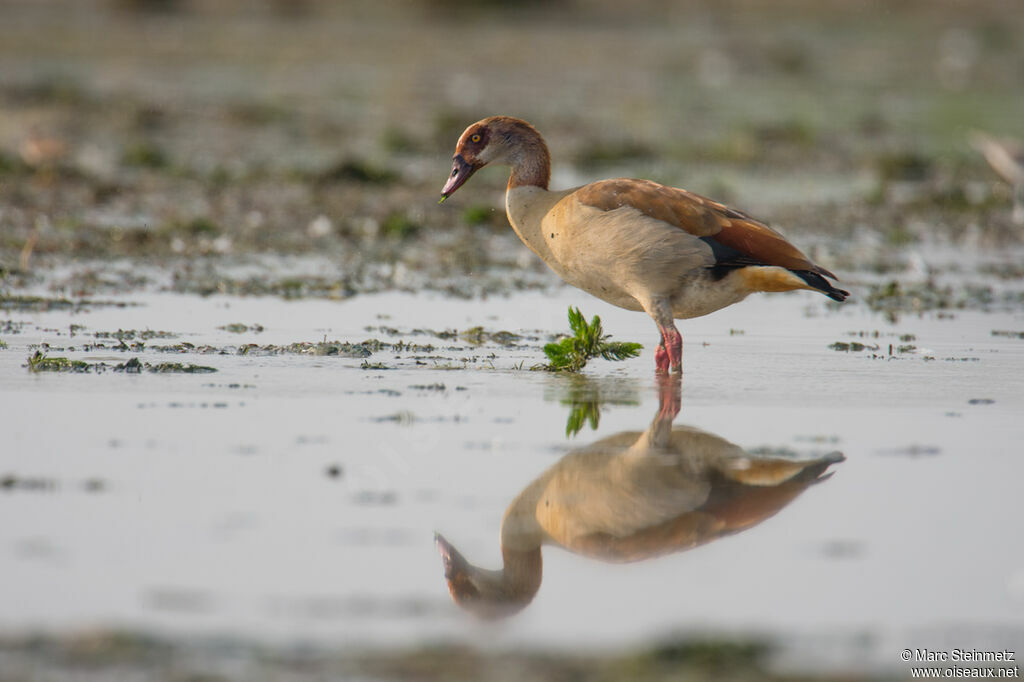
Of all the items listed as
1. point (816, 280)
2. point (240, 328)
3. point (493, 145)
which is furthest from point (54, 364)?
point (816, 280)

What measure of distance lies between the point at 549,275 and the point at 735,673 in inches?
315

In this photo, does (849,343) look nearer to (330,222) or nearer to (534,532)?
(534,532)

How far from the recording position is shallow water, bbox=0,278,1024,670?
429 centimetres

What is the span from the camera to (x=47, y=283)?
10.3m

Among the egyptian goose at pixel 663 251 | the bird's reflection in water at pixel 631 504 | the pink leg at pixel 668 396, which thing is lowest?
the bird's reflection in water at pixel 631 504

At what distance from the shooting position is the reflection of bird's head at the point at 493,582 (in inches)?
176

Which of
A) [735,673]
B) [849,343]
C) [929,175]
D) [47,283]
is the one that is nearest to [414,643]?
[735,673]

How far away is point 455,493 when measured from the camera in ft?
18.1

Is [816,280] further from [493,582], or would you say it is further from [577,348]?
[493,582]

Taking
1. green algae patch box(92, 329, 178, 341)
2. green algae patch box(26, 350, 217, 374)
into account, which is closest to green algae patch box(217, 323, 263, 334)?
green algae patch box(92, 329, 178, 341)

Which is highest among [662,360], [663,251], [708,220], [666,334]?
[708,220]

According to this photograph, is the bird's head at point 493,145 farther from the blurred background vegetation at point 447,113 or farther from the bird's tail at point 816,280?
the blurred background vegetation at point 447,113

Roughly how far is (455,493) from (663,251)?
8.87 feet

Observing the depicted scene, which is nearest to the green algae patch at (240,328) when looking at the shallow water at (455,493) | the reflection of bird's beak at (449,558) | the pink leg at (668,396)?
the shallow water at (455,493)
